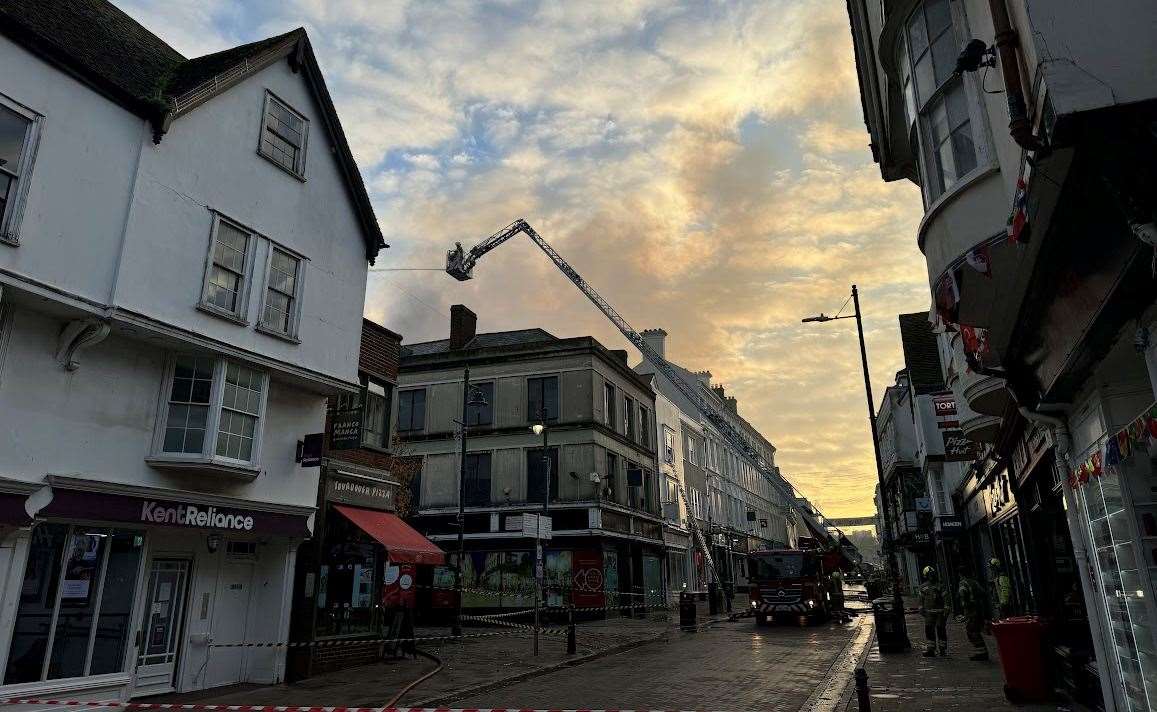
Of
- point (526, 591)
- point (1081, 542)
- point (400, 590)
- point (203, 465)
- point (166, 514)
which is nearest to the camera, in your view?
point (1081, 542)

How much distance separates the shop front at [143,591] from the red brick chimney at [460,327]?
24170 mm

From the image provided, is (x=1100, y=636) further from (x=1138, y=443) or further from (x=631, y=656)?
(x=631, y=656)

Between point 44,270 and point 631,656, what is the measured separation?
15507mm

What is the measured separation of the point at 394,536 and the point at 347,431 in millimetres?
2943

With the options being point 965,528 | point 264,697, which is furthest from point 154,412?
point 965,528

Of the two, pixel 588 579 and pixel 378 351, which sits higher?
pixel 378 351

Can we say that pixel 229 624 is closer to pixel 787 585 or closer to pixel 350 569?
pixel 350 569

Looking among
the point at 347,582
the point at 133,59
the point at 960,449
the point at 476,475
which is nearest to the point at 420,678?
the point at 347,582

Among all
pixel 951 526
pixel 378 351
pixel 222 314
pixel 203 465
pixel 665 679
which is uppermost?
pixel 378 351

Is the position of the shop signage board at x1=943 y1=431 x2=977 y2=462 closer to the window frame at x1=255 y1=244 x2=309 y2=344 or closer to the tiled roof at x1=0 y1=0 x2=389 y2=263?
the tiled roof at x1=0 y1=0 x2=389 y2=263

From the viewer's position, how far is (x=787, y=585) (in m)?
28.0

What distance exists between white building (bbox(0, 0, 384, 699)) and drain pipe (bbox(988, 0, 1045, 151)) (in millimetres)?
11801

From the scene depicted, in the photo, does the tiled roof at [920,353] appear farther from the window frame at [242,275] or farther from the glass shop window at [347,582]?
the window frame at [242,275]

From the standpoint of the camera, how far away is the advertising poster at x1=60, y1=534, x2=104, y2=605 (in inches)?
432
